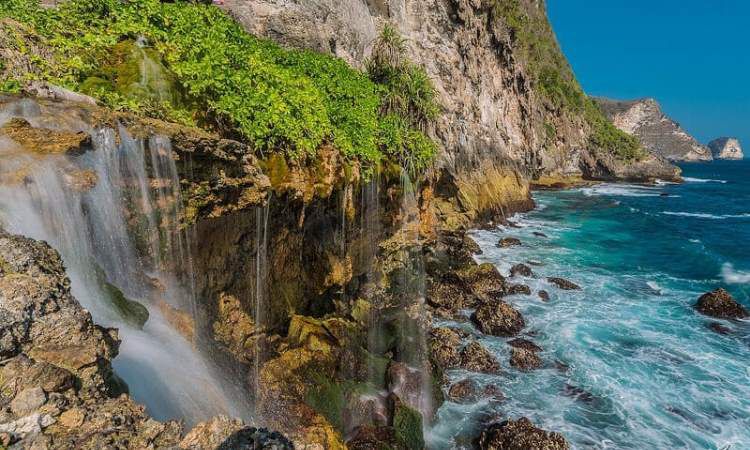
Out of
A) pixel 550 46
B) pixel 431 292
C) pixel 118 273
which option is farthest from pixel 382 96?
pixel 550 46

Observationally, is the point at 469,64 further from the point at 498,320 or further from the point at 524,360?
the point at 524,360

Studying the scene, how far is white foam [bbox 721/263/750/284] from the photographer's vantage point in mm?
25094

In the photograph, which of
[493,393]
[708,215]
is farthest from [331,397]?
[708,215]

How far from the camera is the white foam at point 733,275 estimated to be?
82.3ft

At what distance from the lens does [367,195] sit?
13445 mm

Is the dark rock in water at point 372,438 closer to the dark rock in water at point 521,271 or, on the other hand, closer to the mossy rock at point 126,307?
the mossy rock at point 126,307

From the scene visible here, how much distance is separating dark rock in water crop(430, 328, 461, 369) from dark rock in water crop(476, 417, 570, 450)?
374 cm

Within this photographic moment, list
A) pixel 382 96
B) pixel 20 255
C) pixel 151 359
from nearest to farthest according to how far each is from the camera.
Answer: pixel 20 255, pixel 151 359, pixel 382 96

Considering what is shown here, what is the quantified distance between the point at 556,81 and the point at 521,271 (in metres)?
67.1

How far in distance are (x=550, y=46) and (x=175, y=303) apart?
98.2 metres

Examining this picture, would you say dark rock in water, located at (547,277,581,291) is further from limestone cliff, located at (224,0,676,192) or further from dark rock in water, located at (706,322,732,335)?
limestone cliff, located at (224,0,676,192)

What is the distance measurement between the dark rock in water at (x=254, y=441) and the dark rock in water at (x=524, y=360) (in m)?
13.3

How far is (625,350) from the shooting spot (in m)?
16.7

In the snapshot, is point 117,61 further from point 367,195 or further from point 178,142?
point 367,195
